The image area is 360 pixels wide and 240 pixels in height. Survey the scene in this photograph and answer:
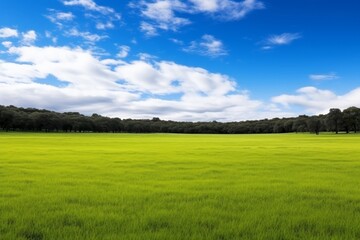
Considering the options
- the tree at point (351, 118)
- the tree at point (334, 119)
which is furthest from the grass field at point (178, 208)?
the tree at point (351, 118)

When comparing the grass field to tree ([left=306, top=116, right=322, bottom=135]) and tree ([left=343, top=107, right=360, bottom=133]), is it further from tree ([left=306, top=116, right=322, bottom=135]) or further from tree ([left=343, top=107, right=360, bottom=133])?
tree ([left=306, top=116, right=322, bottom=135])

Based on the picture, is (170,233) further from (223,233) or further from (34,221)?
(34,221)

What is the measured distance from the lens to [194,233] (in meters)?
7.49

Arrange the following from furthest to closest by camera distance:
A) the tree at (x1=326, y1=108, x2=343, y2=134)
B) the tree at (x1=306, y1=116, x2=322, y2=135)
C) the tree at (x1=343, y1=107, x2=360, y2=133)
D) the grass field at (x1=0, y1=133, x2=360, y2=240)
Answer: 1. the tree at (x1=306, y1=116, x2=322, y2=135)
2. the tree at (x1=326, y1=108, x2=343, y2=134)
3. the tree at (x1=343, y1=107, x2=360, y2=133)
4. the grass field at (x1=0, y1=133, x2=360, y2=240)

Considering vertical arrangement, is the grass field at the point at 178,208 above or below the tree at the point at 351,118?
below

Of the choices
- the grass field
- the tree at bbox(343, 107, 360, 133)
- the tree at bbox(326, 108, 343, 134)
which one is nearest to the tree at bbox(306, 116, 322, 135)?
the tree at bbox(326, 108, 343, 134)

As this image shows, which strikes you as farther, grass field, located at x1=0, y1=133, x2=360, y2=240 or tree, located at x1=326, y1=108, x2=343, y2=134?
tree, located at x1=326, y1=108, x2=343, y2=134

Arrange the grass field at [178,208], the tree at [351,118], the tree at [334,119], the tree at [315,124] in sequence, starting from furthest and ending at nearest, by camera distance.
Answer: the tree at [315,124]
the tree at [334,119]
the tree at [351,118]
the grass field at [178,208]

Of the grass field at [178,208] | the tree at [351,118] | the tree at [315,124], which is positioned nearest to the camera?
the grass field at [178,208]

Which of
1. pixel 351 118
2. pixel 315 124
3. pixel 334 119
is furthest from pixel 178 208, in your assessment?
pixel 315 124

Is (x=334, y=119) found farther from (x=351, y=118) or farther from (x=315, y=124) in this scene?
(x=315, y=124)

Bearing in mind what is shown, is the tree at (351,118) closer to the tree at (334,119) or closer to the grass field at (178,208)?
the tree at (334,119)

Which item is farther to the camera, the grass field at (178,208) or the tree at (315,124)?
the tree at (315,124)

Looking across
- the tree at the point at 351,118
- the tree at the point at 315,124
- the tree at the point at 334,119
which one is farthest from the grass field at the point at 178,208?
the tree at the point at 315,124
